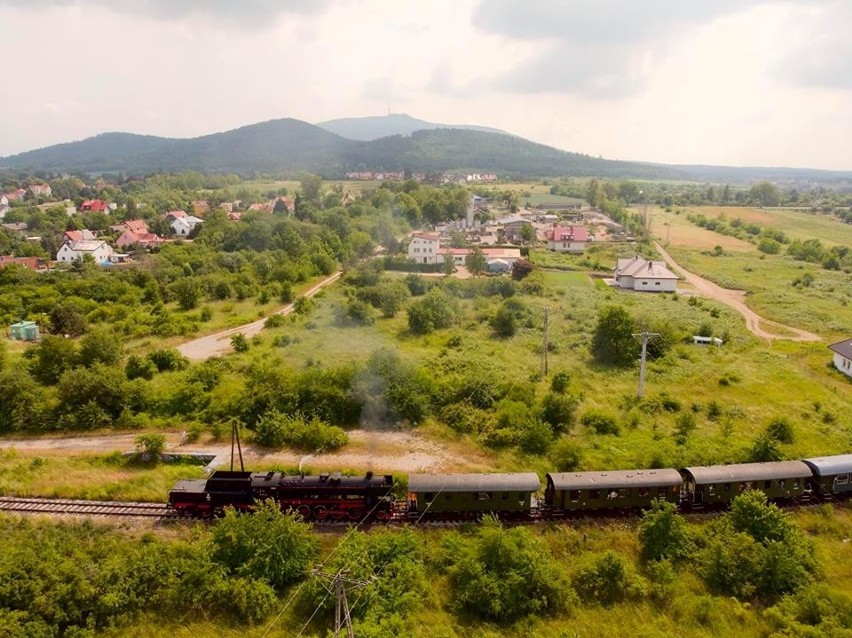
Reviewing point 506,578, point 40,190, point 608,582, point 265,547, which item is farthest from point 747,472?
point 40,190

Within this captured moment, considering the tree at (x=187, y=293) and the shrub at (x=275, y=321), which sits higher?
the tree at (x=187, y=293)

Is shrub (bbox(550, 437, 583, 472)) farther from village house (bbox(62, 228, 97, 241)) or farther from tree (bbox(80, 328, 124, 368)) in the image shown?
village house (bbox(62, 228, 97, 241))

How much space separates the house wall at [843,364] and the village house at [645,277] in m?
20.0

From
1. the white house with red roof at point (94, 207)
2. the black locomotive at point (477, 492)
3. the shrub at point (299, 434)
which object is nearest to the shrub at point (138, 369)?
the shrub at point (299, 434)

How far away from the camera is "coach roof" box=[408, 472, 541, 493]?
19156mm

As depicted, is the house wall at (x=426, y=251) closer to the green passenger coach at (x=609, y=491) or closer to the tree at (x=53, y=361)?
the tree at (x=53, y=361)

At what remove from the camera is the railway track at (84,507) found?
20312 mm

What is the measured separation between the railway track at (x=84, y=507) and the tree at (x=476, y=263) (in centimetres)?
4170

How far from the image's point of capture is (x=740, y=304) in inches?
1943

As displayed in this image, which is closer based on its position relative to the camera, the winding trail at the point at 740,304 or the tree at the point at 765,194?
the winding trail at the point at 740,304

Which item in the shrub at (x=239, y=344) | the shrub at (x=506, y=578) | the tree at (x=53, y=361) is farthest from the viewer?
the shrub at (x=239, y=344)

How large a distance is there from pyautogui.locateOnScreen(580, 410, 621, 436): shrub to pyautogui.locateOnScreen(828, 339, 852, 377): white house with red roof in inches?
652

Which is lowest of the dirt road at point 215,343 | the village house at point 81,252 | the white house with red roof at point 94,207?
the dirt road at point 215,343

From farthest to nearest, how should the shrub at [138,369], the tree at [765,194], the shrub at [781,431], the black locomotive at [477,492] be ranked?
1. the tree at [765,194]
2. the shrub at [138,369]
3. the shrub at [781,431]
4. the black locomotive at [477,492]
